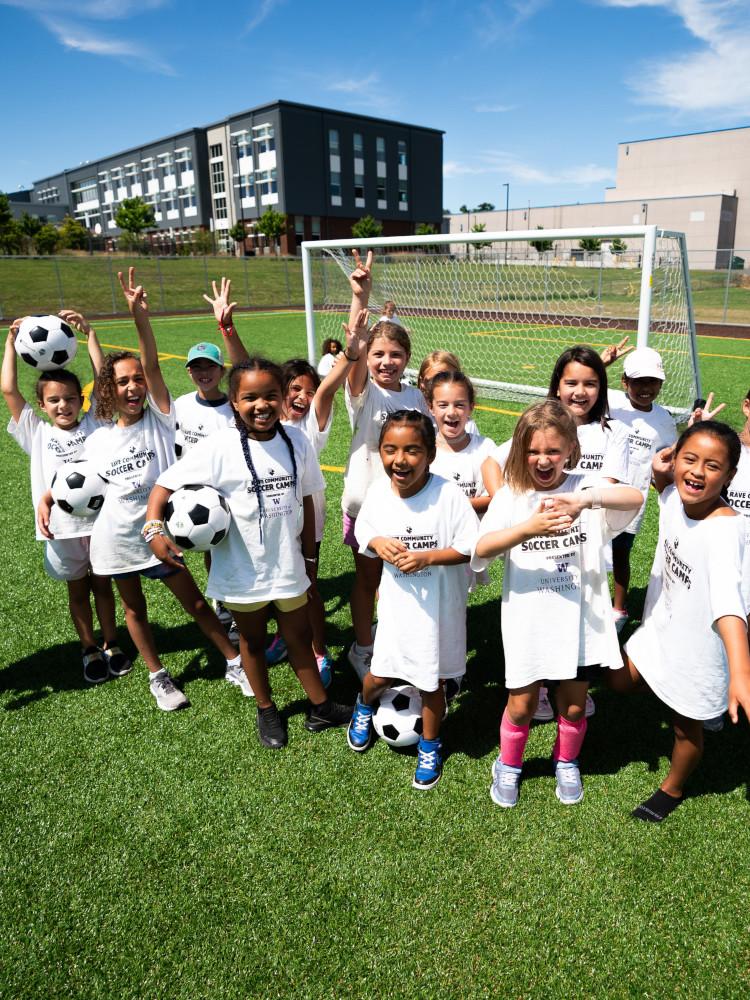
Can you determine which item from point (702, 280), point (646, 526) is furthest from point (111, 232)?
point (646, 526)

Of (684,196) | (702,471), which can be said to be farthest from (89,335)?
(684,196)

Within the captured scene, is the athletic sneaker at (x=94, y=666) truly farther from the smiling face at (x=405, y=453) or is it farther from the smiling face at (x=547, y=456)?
the smiling face at (x=547, y=456)

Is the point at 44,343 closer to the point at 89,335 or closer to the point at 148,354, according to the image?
the point at 89,335

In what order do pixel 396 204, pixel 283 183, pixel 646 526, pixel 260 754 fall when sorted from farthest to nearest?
pixel 396 204 → pixel 283 183 → pixel 646 526 → pixel 260 754

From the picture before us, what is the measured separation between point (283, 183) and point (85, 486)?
62438 millimetres

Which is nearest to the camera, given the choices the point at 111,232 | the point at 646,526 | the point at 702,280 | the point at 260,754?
the point at 260,754

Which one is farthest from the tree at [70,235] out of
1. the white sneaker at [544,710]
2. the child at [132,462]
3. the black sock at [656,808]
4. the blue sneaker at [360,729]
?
the black sock at [656,808]

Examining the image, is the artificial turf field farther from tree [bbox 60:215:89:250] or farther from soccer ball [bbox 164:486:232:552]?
tree [bbox 60:215:89:250]

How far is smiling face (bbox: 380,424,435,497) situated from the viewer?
103 inches

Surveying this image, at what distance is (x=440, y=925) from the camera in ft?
7.34

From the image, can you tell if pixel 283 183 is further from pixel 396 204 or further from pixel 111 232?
pixel 111 232

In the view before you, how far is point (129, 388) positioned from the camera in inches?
129

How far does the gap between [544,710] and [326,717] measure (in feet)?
3.69

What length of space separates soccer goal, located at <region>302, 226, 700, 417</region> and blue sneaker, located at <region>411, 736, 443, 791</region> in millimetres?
5316
